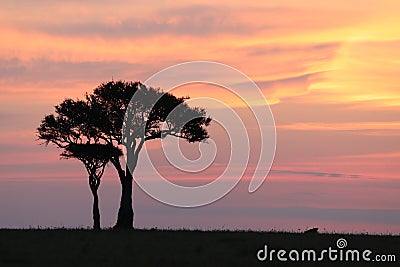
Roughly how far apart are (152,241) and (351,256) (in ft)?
37.9

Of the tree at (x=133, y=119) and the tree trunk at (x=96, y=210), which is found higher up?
the tree at (x=133, y=119)

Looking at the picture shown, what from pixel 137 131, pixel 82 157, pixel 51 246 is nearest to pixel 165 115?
pixel 137 131

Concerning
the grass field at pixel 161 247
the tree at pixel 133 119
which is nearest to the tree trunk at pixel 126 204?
the tree at pixel 133 119

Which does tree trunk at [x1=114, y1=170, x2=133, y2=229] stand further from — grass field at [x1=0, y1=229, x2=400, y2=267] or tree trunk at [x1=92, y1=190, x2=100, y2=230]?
grass field at [x1=0, y1=229, x2=400, y2=267]

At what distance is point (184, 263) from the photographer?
1369 inches

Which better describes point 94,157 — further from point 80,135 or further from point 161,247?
point 161,247

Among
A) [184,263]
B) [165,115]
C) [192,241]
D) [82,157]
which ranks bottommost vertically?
[184,263]

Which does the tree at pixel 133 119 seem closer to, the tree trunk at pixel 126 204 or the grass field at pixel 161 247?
the tree trunk at pixel 126 204

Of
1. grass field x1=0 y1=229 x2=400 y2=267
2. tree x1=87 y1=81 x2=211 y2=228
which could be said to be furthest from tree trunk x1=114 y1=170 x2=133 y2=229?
grass field x1=0 y1=229 x2=400 y2=267

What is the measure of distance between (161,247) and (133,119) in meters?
26.1

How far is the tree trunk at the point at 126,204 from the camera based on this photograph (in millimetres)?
63247

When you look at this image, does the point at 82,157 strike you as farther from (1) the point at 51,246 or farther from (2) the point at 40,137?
(1) the point at 51,246

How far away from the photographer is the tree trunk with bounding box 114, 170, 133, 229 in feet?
208

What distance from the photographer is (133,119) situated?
2557 inches
